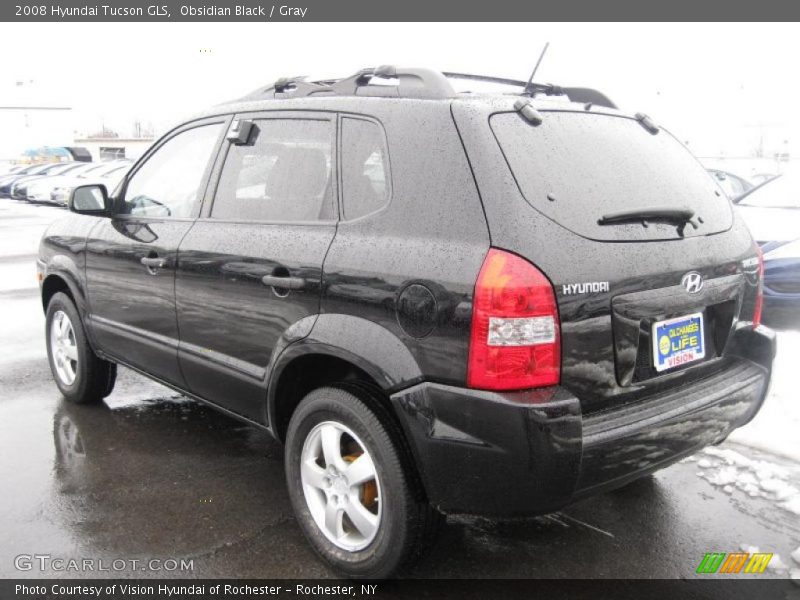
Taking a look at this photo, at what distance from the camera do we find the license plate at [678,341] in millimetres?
2527

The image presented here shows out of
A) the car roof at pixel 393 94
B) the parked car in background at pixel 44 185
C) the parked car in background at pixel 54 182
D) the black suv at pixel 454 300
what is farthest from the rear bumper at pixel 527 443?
the parked car in background at pixel 44 185

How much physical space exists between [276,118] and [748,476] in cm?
300

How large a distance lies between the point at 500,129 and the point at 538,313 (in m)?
0.71

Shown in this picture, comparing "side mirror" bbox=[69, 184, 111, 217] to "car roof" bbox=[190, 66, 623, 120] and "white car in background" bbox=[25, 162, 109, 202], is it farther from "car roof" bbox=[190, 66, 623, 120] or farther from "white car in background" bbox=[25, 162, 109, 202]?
"white car in background" bbox=[25, 162, 109, 202]

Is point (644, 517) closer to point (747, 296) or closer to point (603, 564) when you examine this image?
point (603, 564)

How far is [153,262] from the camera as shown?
3646 mm

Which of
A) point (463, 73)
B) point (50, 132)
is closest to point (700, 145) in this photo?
point (463, 73)

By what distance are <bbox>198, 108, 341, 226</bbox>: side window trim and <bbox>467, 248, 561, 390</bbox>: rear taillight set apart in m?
0.83

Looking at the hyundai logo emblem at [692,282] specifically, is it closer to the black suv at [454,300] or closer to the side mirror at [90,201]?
the black suv at [454,300]

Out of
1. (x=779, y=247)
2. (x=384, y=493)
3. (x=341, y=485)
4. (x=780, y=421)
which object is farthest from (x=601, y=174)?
(x=779, y=247)

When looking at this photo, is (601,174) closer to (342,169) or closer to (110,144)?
(342,169)

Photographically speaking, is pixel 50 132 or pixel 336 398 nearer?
pixel 336 398

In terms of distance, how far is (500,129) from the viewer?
2.48m

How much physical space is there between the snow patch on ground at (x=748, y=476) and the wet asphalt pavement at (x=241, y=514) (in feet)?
0.05
